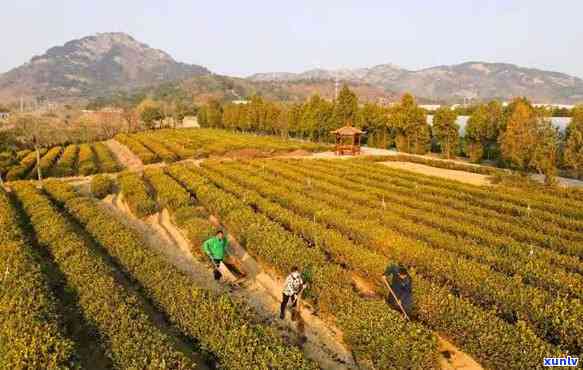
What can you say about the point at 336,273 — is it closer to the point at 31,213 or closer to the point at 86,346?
the point at 86,346

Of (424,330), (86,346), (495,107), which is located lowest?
(86,346)

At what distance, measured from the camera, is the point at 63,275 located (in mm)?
9727

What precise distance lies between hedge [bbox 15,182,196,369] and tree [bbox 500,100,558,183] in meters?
26.9

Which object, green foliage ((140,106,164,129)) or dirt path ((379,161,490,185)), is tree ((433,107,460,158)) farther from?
green foliage ((140,106,164,129))

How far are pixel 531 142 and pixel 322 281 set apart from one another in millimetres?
26849

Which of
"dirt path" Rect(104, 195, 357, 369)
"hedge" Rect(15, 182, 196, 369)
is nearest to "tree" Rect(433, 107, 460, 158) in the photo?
"dirt path" Rect(104, 195, 357, 369)

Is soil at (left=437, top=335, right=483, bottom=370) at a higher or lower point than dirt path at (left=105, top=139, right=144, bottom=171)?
higher

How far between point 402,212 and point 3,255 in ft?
47.8

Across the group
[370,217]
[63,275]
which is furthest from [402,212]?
[63,275]

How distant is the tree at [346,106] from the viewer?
174ft

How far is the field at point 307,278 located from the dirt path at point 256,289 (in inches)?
2.1

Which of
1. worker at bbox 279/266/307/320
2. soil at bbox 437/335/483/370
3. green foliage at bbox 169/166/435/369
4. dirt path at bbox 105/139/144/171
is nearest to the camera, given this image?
green foliage at bbox 169/166/435/369

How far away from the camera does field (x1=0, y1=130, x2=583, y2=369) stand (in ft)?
21.8

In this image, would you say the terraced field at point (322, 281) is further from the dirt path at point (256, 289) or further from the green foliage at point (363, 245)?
the dirt path at point (256, 289)
